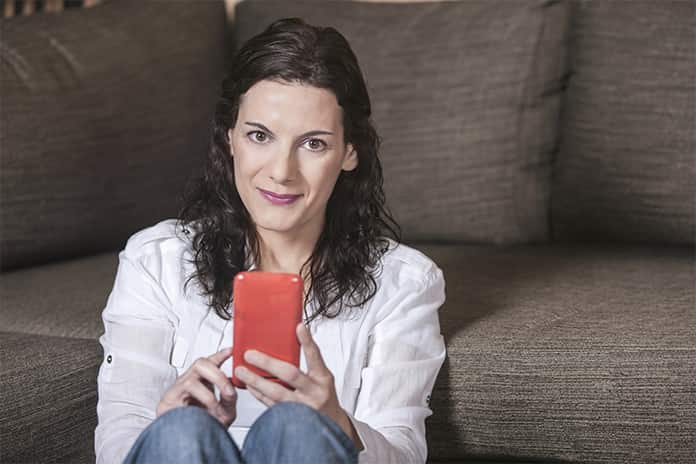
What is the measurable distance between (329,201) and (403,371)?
11.2 inches

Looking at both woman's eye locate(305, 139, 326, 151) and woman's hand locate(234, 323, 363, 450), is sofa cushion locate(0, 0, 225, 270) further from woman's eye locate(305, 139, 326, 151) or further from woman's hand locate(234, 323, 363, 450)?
woman's hand locate(234, 323, 363, 450)

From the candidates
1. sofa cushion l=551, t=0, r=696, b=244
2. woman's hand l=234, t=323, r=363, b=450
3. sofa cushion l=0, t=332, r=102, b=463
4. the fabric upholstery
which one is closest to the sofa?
sofa cushion l=551, t=0, r=696, b=244

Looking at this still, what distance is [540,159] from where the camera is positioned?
2.09 m

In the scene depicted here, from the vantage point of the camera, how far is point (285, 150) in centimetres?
130

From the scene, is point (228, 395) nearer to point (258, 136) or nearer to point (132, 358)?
point (132, 358)

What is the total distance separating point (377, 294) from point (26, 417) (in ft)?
1.60

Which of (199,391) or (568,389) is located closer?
(199,391)

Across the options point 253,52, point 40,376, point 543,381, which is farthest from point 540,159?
point 40,376

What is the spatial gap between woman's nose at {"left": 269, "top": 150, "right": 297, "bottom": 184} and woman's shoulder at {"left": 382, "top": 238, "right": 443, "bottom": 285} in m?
0.21

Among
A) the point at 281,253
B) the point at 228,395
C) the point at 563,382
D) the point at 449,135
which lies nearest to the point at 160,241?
the point at 281,253

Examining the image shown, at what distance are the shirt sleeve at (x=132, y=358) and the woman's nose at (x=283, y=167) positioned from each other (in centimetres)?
23

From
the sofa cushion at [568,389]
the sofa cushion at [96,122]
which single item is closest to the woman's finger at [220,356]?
the sofa cushion at [568,389]

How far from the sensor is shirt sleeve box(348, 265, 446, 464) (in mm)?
1276

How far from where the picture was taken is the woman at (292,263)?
130 centimetres
